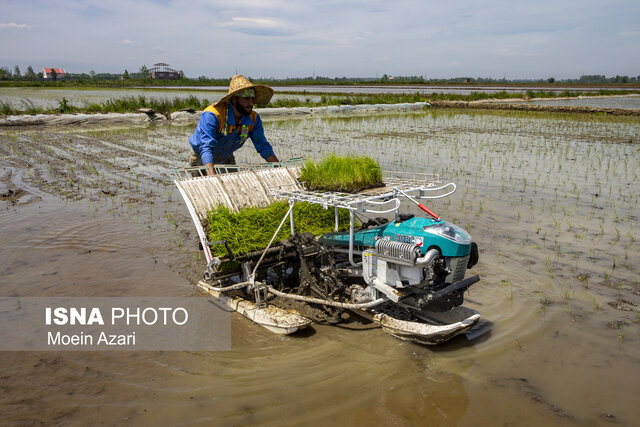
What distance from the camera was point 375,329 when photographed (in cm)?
395

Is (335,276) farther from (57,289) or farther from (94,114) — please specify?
(94,114)

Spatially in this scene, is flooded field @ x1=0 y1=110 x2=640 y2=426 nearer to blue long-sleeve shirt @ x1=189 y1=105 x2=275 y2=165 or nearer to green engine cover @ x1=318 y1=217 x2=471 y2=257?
green engine cover @ x1=318 y1=217 x2=471 y2=257

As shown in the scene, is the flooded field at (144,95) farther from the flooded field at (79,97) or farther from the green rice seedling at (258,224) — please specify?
the green rice seedling at (258,224)

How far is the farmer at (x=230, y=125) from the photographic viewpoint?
4887 millimetres

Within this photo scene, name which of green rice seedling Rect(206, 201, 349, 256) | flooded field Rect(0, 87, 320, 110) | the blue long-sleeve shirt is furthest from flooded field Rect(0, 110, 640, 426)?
flooded field Rect(0, 87, 320, 110)

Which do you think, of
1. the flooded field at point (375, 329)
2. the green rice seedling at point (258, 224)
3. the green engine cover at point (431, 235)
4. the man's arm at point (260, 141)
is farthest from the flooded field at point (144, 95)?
the green engine cover at point (431, 235)

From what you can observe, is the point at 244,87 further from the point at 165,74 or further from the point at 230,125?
the point at 165,74

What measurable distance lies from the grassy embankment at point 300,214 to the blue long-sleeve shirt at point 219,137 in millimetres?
827

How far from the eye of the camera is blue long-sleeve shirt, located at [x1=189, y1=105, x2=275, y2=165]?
4.86 metres

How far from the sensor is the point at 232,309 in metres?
4.29

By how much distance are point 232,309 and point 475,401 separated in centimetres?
233

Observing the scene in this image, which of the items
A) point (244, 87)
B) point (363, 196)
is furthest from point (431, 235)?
point (244, 87)

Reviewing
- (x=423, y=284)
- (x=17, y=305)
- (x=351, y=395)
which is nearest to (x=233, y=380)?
(x=351, y=395)

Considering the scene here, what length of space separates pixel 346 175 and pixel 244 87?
1.69 meters
